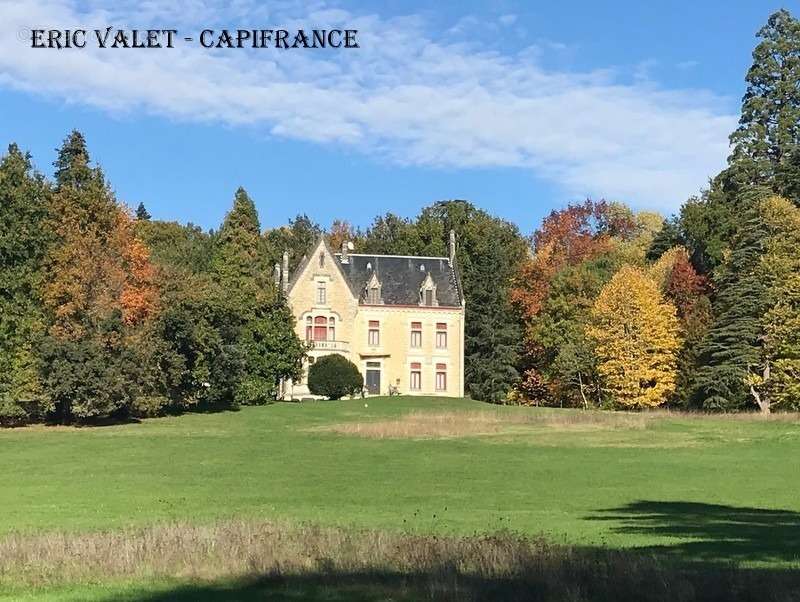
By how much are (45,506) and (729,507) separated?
15.3 metres

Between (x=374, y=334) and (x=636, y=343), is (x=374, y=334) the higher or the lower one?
the higher one

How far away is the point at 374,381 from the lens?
75938 millimetres

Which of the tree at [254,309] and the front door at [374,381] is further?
the front door at [374,381]

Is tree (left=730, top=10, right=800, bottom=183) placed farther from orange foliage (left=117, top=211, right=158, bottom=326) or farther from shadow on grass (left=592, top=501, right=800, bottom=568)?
shadow on grass (left=592, top=501, right=800, bottom=568)

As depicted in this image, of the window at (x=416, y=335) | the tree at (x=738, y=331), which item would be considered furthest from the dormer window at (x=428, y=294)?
the tree at (x=738, y=331)

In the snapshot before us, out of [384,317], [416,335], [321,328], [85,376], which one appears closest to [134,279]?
[85,376]

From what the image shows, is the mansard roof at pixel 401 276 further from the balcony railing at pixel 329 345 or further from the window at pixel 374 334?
the balcony railing at pixel 329 345

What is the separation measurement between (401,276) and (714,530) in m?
62.0

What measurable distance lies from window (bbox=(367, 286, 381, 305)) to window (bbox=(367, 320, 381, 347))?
62.3 inches

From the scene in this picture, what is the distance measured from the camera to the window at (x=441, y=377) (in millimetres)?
76562

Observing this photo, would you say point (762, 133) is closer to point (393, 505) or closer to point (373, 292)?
point (373, 292)

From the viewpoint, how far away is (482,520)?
729 inches

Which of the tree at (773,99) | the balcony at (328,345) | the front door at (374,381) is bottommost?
the front door at (374,381)

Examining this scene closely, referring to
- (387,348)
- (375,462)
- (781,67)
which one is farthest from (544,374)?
(375,462)
